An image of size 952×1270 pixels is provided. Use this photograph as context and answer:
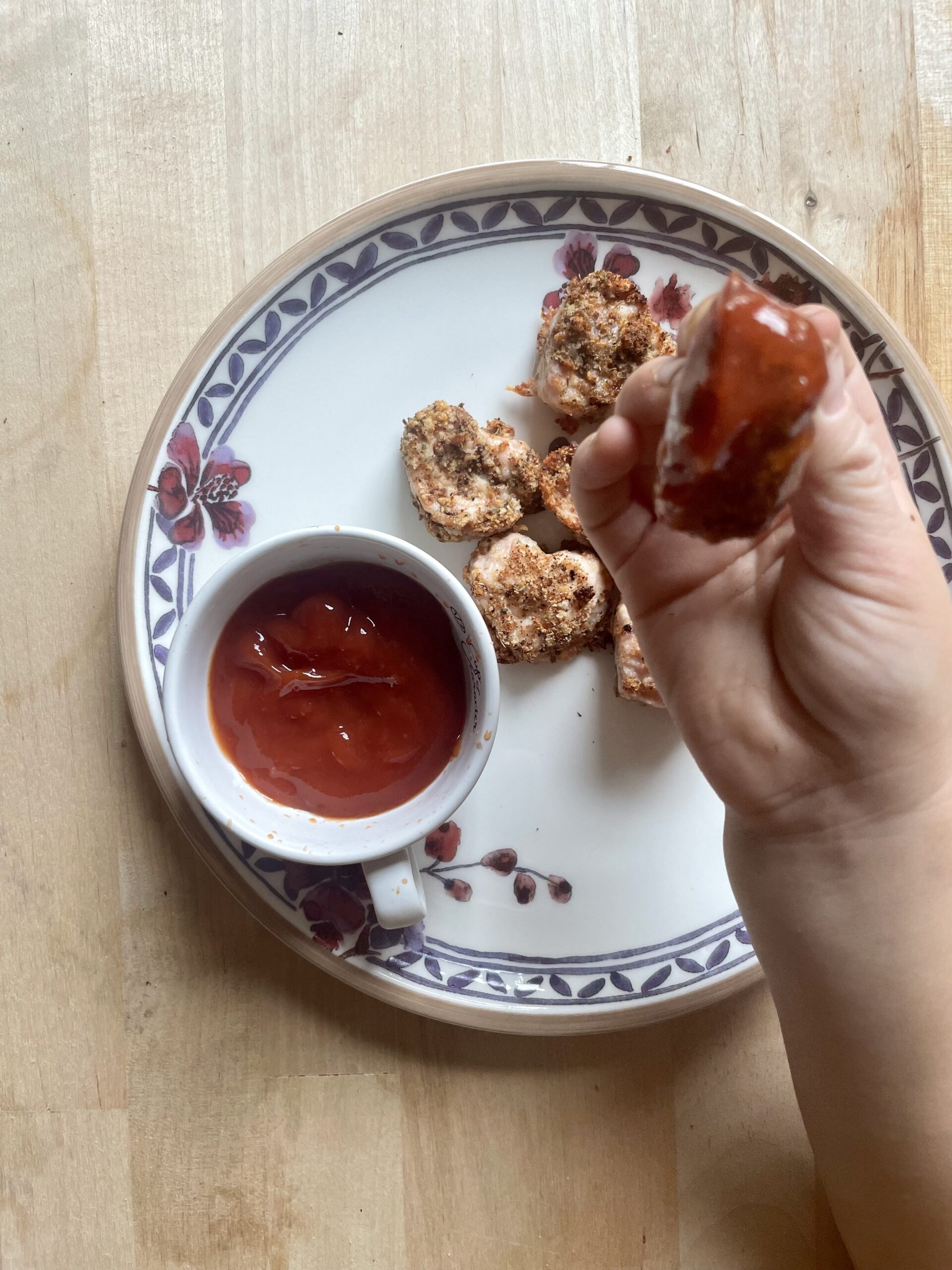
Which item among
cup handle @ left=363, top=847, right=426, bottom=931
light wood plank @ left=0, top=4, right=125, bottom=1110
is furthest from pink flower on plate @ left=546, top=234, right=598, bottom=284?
cup handle @ left=363, top=847, right=426, bottom=931

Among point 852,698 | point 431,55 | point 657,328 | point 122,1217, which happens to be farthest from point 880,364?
point 122,1217

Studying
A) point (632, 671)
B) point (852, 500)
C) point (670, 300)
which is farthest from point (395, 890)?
point (670, 300)

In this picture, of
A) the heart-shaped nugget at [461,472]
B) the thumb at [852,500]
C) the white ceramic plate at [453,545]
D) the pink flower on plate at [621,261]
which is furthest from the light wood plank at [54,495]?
the thumb at [852,500]

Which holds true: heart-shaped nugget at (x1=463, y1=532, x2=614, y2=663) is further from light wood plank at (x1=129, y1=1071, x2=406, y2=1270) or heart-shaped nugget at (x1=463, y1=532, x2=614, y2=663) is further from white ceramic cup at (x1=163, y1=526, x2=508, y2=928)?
light wood plank at (x1=129, y1=1071, x2=406, y2=1270)

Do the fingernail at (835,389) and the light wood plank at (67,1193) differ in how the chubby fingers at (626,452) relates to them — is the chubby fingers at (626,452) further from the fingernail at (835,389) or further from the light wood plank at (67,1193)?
the light wood plank at (67,1193)

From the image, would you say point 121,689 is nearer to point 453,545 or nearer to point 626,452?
point 453,545

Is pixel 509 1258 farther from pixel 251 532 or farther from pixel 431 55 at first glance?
pixel 431 55
